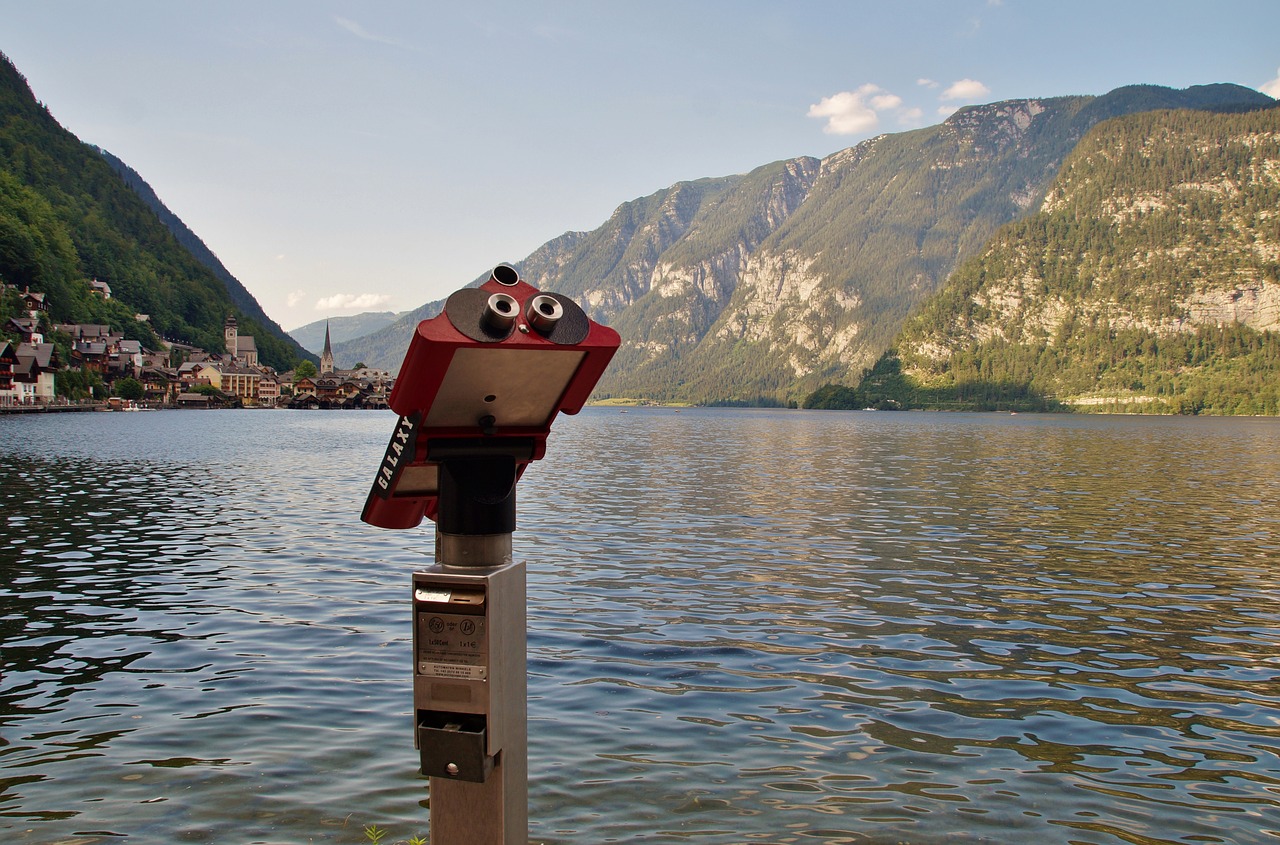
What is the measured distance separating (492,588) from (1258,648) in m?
15.5

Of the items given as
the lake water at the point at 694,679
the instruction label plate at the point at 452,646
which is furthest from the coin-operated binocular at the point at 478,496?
the lake water at the point at 694,679

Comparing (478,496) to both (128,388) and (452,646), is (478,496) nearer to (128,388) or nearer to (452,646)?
(452,646)

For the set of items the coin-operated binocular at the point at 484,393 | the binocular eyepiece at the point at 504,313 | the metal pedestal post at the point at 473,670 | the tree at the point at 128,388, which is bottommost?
the metal pedestal post at the point at 473,670

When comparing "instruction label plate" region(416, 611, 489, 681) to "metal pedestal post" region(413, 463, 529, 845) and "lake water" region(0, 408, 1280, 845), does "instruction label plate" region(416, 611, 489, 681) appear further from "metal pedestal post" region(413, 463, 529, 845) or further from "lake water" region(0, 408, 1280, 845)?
"lake water" region(0, 408, 1280, 845)

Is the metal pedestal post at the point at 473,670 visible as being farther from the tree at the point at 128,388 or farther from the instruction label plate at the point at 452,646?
the tree at the point at 128,388

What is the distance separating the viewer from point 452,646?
4.82 metres

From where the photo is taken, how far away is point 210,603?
1830cm

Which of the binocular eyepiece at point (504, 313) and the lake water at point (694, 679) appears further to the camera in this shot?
the lake water at point (694, 679)

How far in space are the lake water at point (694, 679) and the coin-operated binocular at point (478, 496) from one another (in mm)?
3671

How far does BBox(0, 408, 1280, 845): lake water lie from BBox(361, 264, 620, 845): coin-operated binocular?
3671 millimetres

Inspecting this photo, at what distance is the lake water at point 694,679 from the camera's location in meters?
8.84

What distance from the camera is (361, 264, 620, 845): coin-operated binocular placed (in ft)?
14.7

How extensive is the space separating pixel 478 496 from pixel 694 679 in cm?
892

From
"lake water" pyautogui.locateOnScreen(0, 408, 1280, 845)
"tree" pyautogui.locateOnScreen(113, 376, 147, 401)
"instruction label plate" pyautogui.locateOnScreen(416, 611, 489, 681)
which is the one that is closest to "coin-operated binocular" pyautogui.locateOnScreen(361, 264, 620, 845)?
"instruction label plate" pyautogui.locateOnScreen(416, 611, 489, 681)
